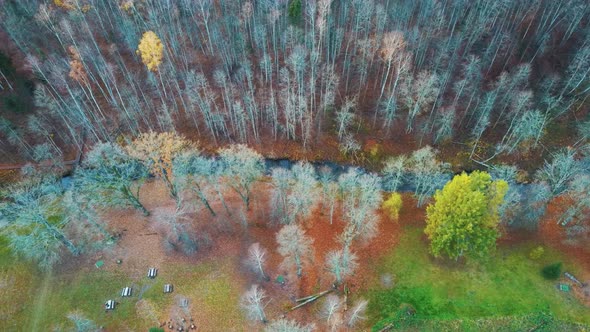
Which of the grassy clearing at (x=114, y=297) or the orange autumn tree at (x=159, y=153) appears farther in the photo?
the orange autumn tree at (x=159, y=153)

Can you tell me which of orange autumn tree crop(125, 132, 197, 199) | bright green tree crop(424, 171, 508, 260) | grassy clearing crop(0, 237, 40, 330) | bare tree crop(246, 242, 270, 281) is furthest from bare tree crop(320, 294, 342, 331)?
grassy clearing crop(0, 237, 40, 330)

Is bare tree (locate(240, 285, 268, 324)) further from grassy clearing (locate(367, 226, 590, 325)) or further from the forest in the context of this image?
grassy clearing (locate(367, 226, 590, 325))

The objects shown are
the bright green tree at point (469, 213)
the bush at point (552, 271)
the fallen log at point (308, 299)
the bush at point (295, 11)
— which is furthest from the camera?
the bush at point (295, 11)

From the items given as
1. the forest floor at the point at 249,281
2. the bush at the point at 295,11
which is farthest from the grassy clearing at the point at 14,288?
the bush at the point at 295,11

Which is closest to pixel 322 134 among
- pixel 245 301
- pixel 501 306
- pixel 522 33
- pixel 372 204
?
pixel 372 204

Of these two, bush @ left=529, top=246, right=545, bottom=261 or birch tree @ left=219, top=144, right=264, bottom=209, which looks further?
birch tree @ left=219, top=144, right=264, bottom=209

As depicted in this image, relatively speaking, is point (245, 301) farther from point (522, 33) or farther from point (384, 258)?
point (522, 33)

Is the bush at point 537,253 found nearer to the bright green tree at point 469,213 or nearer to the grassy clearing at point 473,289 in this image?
the grassy clearing at point 473,289
